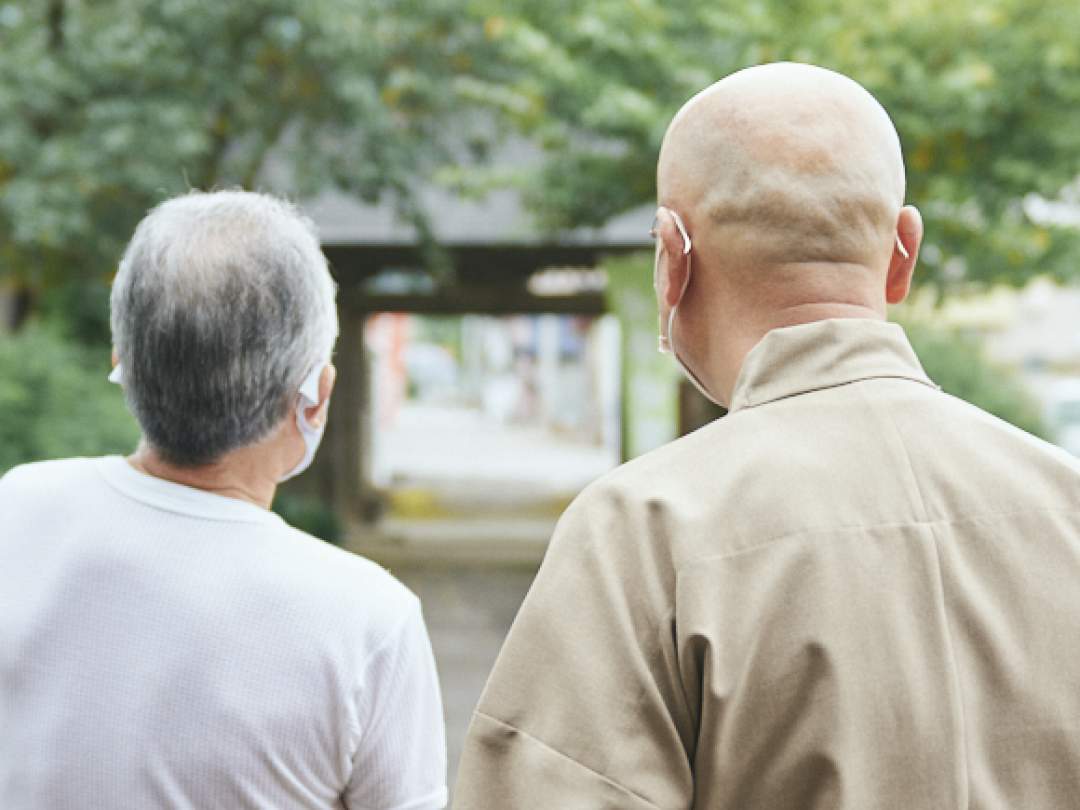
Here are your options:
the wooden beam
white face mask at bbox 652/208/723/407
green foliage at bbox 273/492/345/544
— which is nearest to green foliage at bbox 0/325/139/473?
green foliage at bbox 273/492/345/544

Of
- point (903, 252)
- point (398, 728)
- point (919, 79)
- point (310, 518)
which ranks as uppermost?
point (919, 79)

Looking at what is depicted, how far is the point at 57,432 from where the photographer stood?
743cm

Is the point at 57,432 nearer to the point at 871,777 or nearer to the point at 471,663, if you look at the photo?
the point at 471,663

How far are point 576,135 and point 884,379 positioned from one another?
27.8ft

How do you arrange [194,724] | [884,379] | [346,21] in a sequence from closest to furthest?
[884,379] → [194,724] → [346,21]

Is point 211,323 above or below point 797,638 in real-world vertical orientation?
above

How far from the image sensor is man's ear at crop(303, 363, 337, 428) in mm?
1699

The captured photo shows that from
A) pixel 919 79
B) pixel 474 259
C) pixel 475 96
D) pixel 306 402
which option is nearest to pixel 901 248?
pixel 306 402

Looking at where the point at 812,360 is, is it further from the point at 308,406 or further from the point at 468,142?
the point at 468,142

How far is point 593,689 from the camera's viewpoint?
1089 mm

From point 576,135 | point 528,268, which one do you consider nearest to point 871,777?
point 576,135

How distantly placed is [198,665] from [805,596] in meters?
0.76

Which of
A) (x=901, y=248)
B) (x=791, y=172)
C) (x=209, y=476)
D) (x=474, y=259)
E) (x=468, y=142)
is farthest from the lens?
(x=474, y=259)

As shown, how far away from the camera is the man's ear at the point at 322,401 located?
1.70 metres
